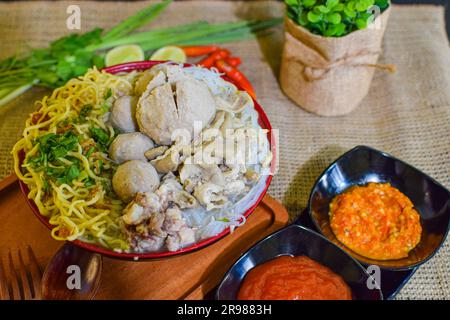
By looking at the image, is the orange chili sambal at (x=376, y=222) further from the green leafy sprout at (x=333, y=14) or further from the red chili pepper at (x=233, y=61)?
the red chili pepper at (x=233, y=61)

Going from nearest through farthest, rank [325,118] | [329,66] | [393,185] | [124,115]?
[124,115] < [393,185] < [329,66] < [325,118]

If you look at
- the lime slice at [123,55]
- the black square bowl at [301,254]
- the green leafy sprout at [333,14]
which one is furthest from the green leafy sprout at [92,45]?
the black square bowl at [301,254]

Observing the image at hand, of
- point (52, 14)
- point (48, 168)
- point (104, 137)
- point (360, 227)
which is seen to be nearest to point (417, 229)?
point (360, 227)

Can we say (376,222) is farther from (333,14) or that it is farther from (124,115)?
(124,115)

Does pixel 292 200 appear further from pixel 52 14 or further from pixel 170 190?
pixel 52 14

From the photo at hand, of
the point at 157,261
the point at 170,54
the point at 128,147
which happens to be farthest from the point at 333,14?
the point at 157,261

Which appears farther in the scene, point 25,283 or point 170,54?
point 170,54
